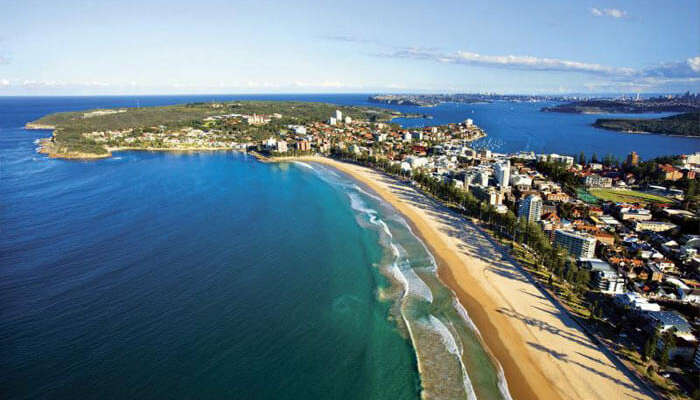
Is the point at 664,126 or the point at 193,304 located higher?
the point at 664,126

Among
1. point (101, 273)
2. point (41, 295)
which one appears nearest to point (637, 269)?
point (101, 273)

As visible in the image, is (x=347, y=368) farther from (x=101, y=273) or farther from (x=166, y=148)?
(x=166, y=148)

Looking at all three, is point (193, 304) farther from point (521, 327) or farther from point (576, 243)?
point (576, 243)

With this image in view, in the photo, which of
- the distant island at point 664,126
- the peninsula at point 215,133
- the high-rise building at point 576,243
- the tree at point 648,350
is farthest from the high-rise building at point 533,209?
the distant island at point 664,126

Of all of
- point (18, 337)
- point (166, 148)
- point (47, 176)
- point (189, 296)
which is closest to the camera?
point (18, 337)

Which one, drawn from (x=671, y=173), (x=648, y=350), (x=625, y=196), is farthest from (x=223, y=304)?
(x=671, y=173)

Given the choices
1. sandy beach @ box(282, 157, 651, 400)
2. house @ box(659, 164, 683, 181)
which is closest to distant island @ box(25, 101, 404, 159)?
sandy beach @ box(282, 157, 651, 400)

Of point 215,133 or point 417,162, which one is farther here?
point 215,133
